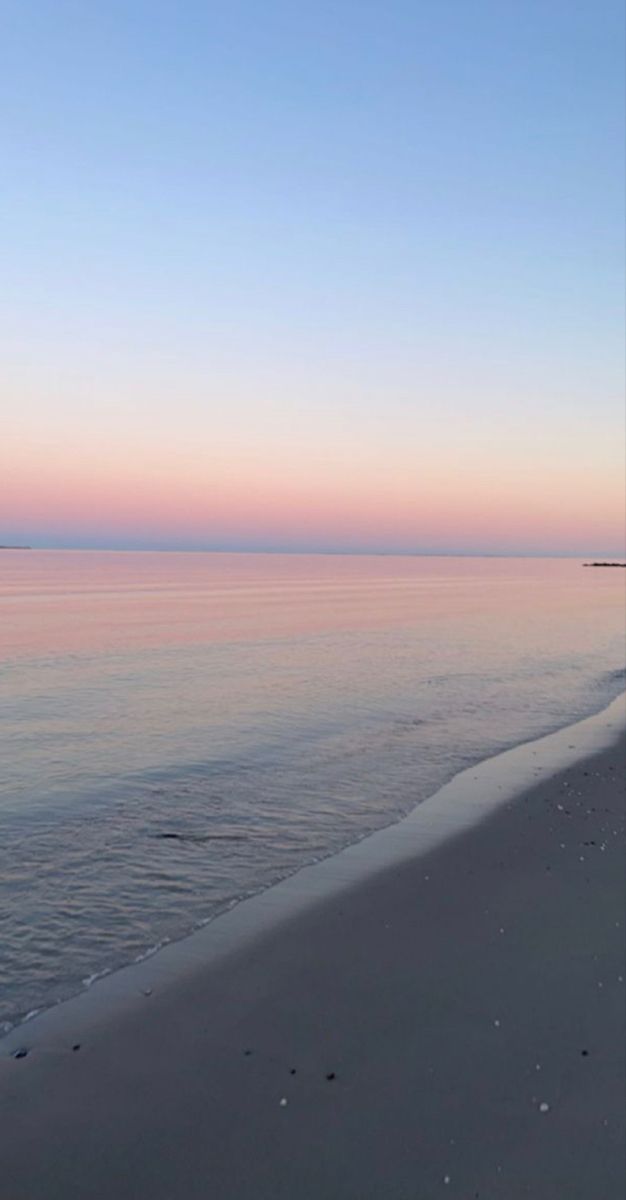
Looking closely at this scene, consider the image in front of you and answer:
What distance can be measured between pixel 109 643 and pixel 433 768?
23.5 m

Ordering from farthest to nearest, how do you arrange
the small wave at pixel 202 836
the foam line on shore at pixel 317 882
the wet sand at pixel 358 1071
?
the small wave at pixel 202 836 < the foam line on shore at pixel 317 882 < the wet sand at pixel 358 1071

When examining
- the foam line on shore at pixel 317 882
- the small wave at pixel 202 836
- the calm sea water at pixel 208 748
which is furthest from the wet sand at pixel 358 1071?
the small wave at pixel 202 836

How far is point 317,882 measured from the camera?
358 inches

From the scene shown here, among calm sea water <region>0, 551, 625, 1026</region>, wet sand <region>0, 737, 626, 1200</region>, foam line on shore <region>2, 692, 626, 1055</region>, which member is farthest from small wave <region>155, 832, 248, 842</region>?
wet sand <region>0, 737, 626, 1200</region>

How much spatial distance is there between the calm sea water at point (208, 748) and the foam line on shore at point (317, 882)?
0.25 metres

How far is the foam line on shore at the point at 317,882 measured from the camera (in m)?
6.34

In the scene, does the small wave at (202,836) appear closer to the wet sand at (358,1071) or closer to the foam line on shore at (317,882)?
the foam line on shore at (317,882)

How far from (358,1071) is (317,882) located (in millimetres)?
3763

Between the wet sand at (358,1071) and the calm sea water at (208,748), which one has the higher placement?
the wet sand at (358,1071)

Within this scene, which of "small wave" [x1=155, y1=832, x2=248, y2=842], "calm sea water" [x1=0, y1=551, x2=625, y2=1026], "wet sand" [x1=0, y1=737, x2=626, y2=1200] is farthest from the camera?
"small wave" [x1=155, y1=832, x2=248, y2=842]

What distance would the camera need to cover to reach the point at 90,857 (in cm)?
999

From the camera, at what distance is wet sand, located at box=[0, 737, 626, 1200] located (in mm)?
4453

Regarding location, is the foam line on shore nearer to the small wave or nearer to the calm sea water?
the calm sea water

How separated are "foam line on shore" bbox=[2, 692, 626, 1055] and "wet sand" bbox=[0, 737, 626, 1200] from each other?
15 centimetres
